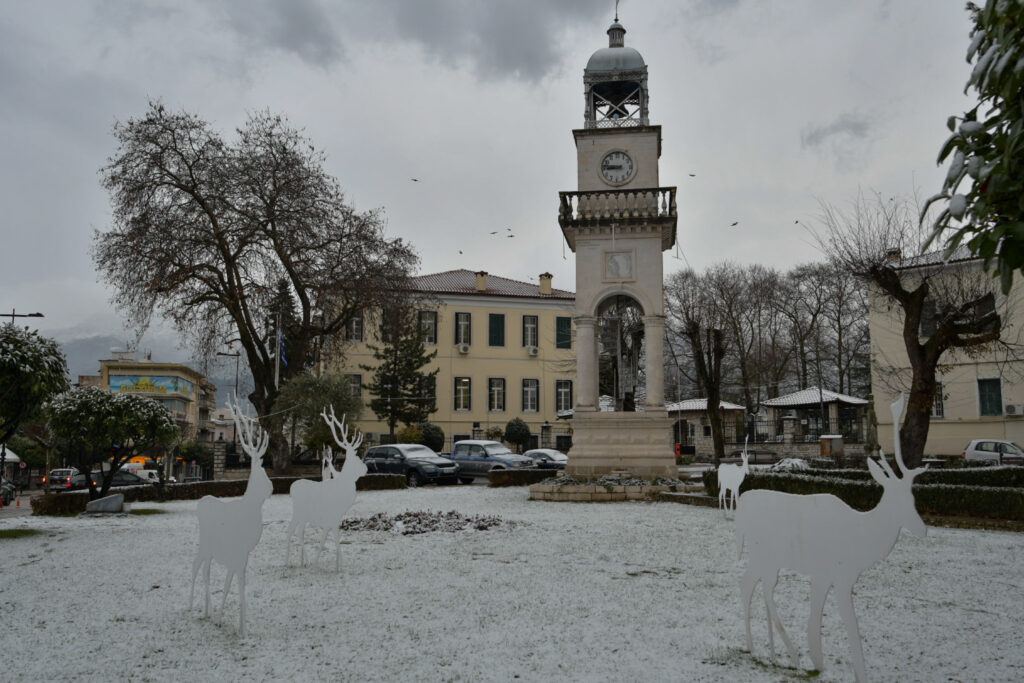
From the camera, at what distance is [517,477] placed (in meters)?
22.8

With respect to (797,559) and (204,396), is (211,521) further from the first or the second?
(204,396)

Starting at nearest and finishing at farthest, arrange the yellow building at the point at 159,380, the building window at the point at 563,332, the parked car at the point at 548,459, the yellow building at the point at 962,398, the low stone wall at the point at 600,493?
the low stone wall at the point at 600,493 → the parked car at the point at 548,459 → the yellow building at the point at 962,398 → the building window at the point at 563,332 → the yellow building at the point at 159,380

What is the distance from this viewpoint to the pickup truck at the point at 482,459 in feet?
86.2

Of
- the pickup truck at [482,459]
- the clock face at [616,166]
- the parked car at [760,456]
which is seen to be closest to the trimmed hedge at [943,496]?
the clock face at [616,166]

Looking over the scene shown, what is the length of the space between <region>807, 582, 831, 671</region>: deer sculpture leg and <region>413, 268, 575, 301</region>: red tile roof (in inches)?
1617

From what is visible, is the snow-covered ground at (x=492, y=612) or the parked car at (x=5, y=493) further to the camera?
the parked car at (x=5, y=493)

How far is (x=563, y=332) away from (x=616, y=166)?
26.9 metres

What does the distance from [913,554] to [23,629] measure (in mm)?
9355

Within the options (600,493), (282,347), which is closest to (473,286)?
Result: (282,347)

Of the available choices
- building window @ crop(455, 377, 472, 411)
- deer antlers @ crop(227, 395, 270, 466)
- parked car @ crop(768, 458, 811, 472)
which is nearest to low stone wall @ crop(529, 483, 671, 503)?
parked car @ crop(768, 458, 811, 472)

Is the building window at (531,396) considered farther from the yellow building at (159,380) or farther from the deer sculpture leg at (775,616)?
the deer sculpture leg at (775,616)

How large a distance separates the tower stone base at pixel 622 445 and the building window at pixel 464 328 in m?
27.1

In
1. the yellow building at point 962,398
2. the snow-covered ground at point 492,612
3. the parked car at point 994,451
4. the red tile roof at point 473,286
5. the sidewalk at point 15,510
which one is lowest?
the sidewalk at point 15,510

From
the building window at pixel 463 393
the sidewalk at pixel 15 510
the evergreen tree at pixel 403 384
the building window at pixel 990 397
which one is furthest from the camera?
the building window at pixel 463 393
